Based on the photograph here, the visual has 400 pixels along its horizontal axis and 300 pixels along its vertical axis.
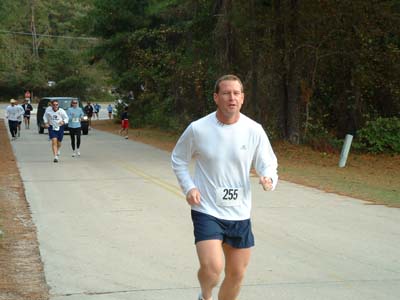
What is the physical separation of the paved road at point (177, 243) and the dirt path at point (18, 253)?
14cm

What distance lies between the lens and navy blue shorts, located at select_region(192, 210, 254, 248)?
5.36 meters

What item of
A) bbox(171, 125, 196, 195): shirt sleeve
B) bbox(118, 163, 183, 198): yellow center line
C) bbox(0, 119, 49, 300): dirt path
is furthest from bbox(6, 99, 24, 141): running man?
bbox(171, 125, 196, 195): shirt sleeve

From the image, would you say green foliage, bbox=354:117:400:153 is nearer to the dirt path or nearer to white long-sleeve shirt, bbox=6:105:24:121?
white long-sleeve shirt, bbox=6:105:24:121

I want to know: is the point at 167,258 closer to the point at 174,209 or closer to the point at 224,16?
the point at 174,209

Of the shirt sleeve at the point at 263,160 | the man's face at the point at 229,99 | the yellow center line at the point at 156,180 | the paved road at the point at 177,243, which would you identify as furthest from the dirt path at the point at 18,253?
the yellow center line at the point at 156,180

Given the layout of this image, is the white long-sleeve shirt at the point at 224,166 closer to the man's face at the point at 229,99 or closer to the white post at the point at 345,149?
the man's face at the point at 229,99

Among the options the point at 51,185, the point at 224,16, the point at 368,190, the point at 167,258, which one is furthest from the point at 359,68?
the point at 167,258

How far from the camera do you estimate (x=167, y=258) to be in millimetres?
8398

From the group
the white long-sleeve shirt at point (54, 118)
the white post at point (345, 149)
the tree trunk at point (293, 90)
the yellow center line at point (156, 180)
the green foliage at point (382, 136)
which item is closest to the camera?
the yellow center line at point (156, 180)

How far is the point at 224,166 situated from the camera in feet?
17.8

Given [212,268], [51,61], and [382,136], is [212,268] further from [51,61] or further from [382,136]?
[51,61]

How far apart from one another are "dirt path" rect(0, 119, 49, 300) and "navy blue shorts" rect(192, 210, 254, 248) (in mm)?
2056

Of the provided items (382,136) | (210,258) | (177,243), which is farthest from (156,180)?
(382,136)

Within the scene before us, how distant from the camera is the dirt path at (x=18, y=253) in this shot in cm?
700
